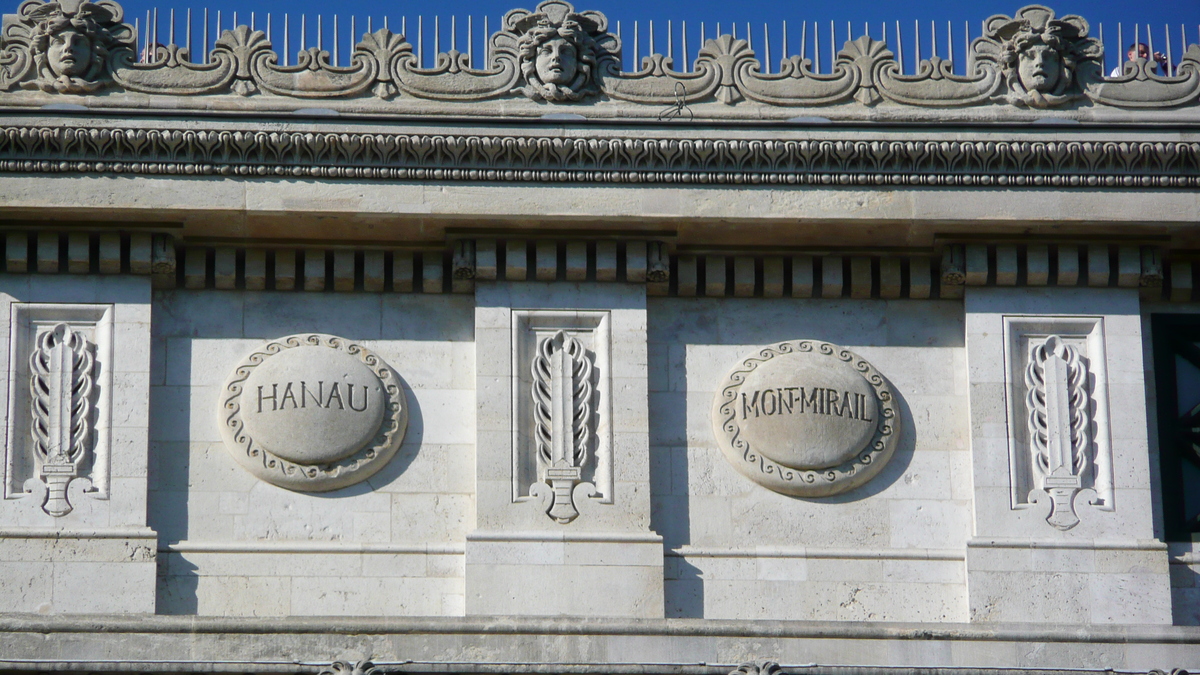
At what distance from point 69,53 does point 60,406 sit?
3003 millimetres

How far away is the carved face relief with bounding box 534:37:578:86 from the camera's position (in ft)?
63.3

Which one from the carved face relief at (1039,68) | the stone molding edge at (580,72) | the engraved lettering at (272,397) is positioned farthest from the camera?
the carved face relief at (1039,68)

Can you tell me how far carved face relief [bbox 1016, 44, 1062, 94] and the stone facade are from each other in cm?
3

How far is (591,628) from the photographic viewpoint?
1770 cm

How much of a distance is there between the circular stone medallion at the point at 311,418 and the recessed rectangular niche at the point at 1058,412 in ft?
17.2

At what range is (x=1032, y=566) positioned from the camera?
1858cm

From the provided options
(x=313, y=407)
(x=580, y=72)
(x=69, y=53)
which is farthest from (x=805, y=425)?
(x=69, y=53)

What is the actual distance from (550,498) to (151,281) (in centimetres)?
393

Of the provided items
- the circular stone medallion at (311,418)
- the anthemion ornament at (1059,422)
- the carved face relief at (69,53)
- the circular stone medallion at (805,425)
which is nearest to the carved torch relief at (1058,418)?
the anthemion ornament at (1059,422)

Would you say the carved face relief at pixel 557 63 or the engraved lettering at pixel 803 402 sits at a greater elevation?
the carved face relief at pixel 557 63

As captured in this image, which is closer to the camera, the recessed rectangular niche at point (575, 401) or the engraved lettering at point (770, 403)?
the recessed rectangular niche at point (575, 401)

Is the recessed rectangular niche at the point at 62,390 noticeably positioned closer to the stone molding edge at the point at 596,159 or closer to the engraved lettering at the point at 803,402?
the stone molding edge at the point at 596,159

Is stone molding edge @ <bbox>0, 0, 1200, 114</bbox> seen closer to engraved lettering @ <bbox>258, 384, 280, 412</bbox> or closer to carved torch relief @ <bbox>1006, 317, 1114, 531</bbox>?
carved torch relief @ <bbox>1006, 317, 1114, 531</bbox>

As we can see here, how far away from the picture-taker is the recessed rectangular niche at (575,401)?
18.7 metres
